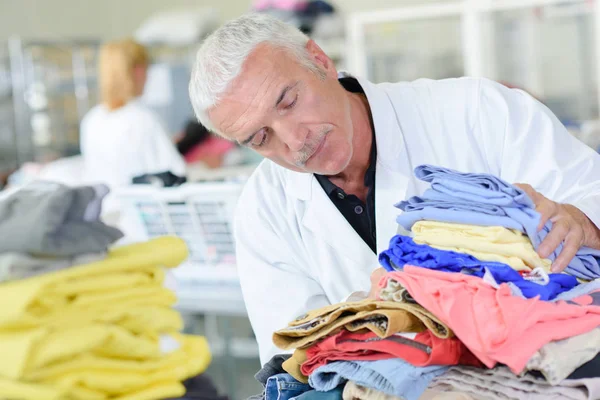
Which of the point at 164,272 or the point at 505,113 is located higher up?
the point at 505,113

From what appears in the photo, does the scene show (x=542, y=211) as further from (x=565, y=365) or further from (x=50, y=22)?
(x=50, y=22)

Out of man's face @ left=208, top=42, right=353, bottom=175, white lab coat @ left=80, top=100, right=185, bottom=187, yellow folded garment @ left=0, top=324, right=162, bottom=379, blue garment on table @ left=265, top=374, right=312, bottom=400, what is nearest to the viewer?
yellow folded garment @ left=0, top=324, right=162, bottom=379

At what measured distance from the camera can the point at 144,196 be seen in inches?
105

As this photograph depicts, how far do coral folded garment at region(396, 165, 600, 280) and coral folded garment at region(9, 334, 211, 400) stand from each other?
410 mm

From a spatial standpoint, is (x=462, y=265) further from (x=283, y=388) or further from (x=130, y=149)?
(x=130, y=149)

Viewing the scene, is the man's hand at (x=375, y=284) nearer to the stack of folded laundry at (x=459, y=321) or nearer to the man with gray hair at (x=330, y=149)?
the stack of folded laundry at (x=459, y=321)

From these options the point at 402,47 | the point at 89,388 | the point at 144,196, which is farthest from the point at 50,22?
the point at 89,388

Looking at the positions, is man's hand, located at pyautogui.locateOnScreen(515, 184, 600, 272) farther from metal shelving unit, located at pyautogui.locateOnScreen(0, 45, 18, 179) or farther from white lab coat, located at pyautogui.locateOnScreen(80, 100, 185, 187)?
metal shelving unit, located at pyautogui.locateOnScreen(0, 45, 18, 179)

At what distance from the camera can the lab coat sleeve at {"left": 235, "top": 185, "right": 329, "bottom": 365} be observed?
1.68 meters

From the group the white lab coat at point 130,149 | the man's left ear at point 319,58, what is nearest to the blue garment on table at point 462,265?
the man's left ear at point 319,58

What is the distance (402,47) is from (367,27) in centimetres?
95

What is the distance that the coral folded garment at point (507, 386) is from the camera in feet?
3.37

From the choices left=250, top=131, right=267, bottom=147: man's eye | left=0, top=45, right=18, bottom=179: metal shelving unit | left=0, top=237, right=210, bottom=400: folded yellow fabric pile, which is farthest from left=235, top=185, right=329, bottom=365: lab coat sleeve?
left=0, top=45, right=18, bottom=179: metal shelving unit

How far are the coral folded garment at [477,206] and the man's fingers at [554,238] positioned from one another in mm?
10
